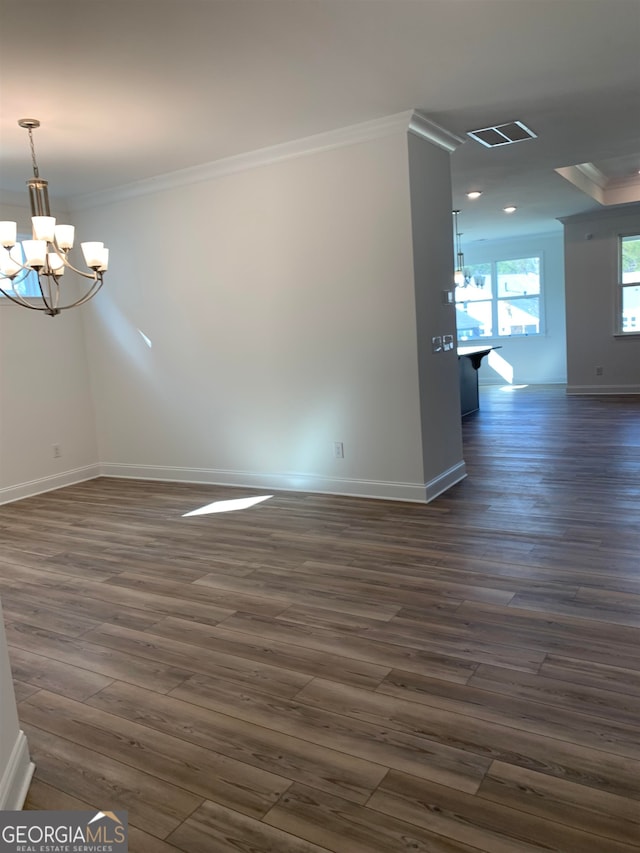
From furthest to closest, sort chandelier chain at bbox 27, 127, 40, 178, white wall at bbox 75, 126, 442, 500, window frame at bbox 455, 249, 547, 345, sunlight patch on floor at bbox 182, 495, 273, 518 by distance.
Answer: window frame at bbox 455, 249, 547, 345, sunlight patch on floor at bbox 182, 495, 273, 518, white wall at bbox 75, 126, 442, 500, chandelier chain at bbox 27, 127, 40, 178

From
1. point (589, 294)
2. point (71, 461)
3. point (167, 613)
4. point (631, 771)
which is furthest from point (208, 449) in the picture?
point (589, 294)

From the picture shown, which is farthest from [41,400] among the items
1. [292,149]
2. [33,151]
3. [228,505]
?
[292,149]

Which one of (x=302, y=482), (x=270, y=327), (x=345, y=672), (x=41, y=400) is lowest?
(x=345, y=672)

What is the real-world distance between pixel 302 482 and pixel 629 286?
6309 mm

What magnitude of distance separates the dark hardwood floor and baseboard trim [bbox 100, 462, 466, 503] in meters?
0.14

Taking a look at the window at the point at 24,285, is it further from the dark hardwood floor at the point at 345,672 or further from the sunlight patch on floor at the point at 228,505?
the sunlight patch on floor at the point at 228,505

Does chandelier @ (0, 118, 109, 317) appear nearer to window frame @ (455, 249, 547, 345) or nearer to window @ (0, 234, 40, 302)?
window @ (0, 234, 40, 302)

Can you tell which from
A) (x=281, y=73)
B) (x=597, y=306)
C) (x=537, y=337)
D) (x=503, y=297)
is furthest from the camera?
(x=503, y=297)

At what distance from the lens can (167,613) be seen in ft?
9.68

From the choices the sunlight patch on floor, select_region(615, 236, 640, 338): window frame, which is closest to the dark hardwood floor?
the sunlight patch on floor

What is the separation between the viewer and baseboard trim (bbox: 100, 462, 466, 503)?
176 inches

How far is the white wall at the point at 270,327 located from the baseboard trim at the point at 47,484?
370mm

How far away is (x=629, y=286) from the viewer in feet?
28.6

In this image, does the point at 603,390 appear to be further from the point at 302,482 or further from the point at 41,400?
the point at 41,400
